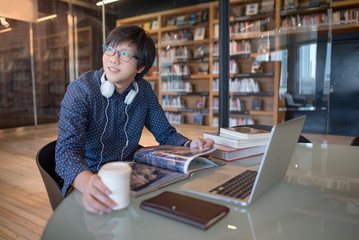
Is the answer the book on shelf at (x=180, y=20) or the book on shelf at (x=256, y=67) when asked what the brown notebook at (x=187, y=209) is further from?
the book on shelf at (x=180, y=20)

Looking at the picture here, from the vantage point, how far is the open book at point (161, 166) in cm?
79

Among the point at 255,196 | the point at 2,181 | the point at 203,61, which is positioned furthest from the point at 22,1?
the point at 255,196

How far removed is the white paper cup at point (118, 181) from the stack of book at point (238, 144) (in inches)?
21.6

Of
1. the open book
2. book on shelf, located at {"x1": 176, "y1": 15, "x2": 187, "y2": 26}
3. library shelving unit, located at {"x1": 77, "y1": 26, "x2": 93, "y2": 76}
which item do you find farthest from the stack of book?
book on shelf, located at {"x1": 176, "y1": 15, "x2": 187, "y2": 26}

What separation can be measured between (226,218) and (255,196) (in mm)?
120

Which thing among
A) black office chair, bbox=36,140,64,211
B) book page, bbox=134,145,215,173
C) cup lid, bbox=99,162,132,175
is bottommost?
black office chair, bbox=36,140,64,211

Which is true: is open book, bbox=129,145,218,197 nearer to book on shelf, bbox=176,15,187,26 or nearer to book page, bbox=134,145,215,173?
book page, bbox=134,145,215,173

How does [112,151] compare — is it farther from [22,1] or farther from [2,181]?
[22,1]

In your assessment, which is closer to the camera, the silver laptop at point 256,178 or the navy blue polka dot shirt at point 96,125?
the silver laptop at point 256,178

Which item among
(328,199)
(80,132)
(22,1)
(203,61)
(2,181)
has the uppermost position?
(22,1)

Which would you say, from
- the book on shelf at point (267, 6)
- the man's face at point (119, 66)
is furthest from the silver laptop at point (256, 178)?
the book on shelf at point (267, 6)

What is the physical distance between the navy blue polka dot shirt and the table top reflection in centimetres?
23

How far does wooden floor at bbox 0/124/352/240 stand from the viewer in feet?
6.42

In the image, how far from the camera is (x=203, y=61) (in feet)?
19.9
